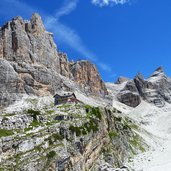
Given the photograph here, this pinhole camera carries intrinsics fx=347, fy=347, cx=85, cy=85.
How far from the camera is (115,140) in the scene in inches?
4144

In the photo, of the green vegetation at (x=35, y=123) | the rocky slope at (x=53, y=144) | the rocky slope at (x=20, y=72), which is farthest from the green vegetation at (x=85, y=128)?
the rocky slope at (x=20, y=72)

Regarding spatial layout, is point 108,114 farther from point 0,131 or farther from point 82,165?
point 0,131

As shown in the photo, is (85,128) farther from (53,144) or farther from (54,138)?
(53,144)

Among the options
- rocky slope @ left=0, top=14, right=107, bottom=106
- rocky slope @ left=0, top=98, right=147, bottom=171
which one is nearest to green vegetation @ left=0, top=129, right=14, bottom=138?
rocky slope @ left=0, top=98, right=147, bottom=171

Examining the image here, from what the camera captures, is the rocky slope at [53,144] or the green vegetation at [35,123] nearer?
the rocky slope at [53,144]

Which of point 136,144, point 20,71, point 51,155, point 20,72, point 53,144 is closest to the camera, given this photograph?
point 51,155

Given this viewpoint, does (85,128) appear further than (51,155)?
Yes

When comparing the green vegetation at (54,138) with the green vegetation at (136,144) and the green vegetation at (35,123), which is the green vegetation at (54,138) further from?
the green vegetation at (136,144)

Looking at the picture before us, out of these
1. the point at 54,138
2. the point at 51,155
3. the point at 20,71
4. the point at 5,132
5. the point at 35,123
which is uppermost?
the point at 20,71

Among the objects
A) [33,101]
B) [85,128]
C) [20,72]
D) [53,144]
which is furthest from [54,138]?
[20,72]

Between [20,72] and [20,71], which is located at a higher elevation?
[20,71]

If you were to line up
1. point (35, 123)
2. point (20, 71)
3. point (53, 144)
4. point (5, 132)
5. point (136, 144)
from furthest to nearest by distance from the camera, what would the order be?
1. point (20, 71)
2. point (136, 144)
3. point (35, 123)
4. point (53, 144)
5. point (5, 132)

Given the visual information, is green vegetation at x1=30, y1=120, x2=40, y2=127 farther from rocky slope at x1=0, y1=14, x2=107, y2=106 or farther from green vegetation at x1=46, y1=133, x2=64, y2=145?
rocky slope at x1=0, y1=14, x2=107, y2=106

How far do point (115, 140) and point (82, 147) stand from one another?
3364 centimetres
